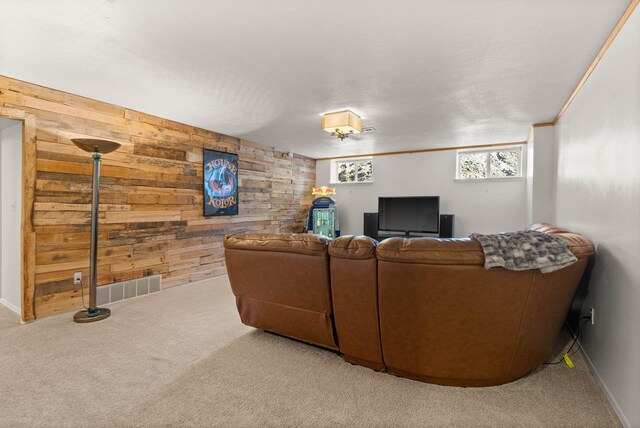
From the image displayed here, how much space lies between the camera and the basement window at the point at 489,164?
5777 millimetres

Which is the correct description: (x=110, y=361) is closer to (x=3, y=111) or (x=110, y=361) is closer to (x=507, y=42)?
(x=3, y=111)

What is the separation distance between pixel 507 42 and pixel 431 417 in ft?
8.27

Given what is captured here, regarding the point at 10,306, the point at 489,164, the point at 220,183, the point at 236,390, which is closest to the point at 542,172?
the point at 489,164

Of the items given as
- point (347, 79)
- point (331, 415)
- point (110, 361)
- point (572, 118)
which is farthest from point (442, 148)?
point (110, 361)

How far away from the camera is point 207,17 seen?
6.59ft

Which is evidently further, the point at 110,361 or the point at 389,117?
the point at 389,117

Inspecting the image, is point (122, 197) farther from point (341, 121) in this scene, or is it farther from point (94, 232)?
point (341, 121)

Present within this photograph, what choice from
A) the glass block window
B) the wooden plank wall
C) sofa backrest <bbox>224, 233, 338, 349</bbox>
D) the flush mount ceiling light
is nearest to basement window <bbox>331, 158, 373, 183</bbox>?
the glass block window

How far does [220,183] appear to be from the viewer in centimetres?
509

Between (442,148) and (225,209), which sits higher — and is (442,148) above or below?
above

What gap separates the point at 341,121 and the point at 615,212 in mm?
2808

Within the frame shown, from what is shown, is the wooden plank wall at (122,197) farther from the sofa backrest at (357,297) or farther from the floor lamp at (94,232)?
the sofa backrest at (357,297)

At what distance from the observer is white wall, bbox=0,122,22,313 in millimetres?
3262

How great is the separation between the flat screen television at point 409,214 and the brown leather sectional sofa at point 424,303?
13.5 ft
